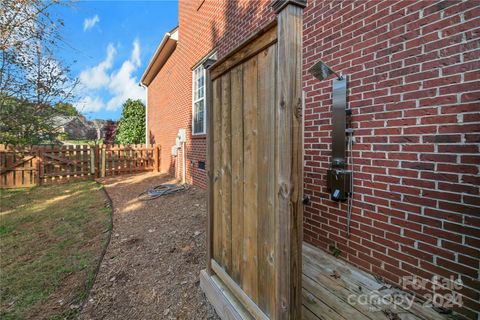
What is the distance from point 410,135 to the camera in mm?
1891

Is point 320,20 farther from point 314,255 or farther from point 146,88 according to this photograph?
point 146,88

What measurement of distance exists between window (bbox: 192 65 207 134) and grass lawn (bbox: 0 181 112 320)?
2.90 metres

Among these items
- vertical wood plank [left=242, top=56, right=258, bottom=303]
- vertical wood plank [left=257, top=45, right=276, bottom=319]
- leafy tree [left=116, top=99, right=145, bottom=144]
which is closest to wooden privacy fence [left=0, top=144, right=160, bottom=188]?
leafy tree [left=116, top=99, right=145, bottom=144]

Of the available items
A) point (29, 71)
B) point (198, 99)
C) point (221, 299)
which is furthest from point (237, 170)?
point (29, 71)

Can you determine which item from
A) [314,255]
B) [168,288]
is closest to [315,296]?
[314,255]

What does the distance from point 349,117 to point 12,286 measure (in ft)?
12.9

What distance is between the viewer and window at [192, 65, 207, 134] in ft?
21.0

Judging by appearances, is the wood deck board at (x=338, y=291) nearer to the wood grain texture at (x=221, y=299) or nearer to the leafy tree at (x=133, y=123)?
the wood grain texture at (x=221, y=299)

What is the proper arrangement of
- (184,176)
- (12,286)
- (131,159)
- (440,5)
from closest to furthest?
(440,5) → (12,286) → (184,176) → (131,159)

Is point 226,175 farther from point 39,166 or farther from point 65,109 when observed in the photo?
point 39,166

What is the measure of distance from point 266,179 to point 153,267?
212 cm

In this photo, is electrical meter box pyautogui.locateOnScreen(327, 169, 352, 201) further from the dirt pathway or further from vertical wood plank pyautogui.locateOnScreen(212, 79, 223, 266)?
the dirt pathway

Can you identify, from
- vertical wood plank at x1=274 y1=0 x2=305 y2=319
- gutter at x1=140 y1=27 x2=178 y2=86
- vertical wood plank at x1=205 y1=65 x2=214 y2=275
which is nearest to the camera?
vertical wood plank at x1=274 y1=0 x2=305 y2=319

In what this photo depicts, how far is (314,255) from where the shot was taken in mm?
2564
